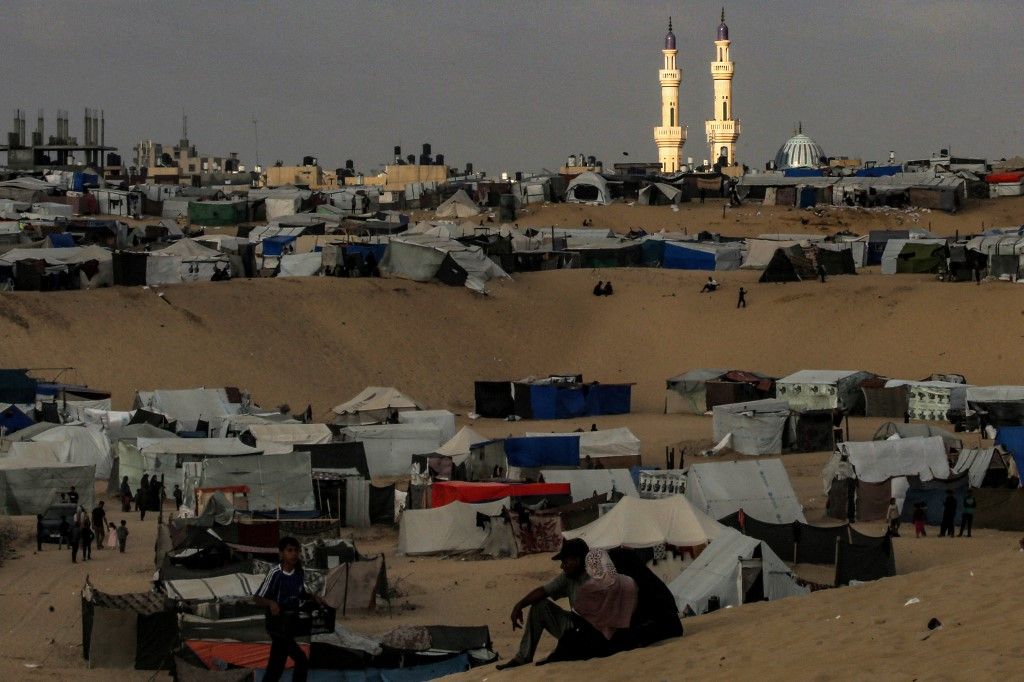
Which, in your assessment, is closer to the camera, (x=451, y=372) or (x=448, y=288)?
(x=451, y=372)

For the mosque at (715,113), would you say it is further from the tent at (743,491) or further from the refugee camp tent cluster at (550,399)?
the tent at (743,491)

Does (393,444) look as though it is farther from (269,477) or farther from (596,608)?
(596,608)

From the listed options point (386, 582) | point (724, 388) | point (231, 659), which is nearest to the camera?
point (231, 659)

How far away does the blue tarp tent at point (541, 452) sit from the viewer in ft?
84.6

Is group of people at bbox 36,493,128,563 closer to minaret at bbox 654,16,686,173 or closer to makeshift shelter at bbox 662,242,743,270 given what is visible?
makeshift shelter at bbox 662,242,743,270

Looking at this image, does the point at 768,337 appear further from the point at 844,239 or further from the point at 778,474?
the point at 778,474

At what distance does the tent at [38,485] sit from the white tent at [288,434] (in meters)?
3.43

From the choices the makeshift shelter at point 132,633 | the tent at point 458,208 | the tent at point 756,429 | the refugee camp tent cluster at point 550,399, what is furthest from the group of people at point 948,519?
the tent at point 458,208

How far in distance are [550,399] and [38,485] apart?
45.0ft

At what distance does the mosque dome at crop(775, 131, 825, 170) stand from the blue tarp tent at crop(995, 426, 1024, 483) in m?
77.9

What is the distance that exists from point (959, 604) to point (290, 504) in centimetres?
1282

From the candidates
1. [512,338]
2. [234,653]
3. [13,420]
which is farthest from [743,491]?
[512,338]

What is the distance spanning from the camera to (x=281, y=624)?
32.7 feet

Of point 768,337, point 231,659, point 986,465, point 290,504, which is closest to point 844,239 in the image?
point 768,337
